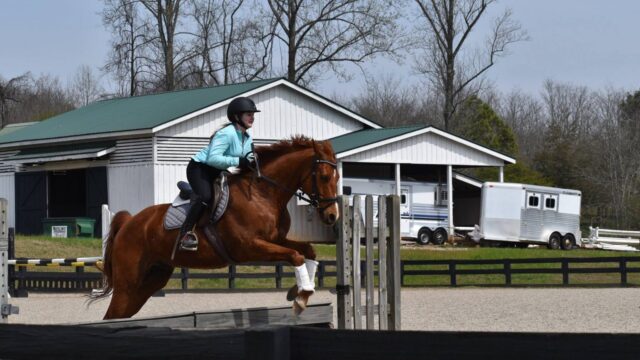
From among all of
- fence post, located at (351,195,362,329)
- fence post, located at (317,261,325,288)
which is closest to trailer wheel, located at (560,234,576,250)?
fence post, located at (317,261,325,288)

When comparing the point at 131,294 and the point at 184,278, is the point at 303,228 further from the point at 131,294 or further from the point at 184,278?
the point at 131,294

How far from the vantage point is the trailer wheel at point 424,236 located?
3891cm

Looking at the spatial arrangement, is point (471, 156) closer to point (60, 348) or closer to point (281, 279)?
point (281, 279)

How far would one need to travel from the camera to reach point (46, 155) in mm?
38094

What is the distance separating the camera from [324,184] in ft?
31.7

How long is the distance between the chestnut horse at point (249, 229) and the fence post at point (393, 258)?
0.66 meters

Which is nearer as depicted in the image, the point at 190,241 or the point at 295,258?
the point at 295,258

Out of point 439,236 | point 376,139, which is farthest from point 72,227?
point 439,236

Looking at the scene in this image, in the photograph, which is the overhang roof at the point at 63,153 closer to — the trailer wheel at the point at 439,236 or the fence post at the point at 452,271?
the trailer wheel at the point at 439,236

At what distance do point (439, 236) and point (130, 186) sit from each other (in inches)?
463

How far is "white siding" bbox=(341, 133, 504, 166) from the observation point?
38.2 m

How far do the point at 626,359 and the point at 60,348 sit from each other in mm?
2891

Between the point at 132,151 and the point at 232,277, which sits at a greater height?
the point at 132,151

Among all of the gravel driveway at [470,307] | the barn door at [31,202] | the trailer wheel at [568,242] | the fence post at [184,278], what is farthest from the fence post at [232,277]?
the trailer wheel at [568,242]
